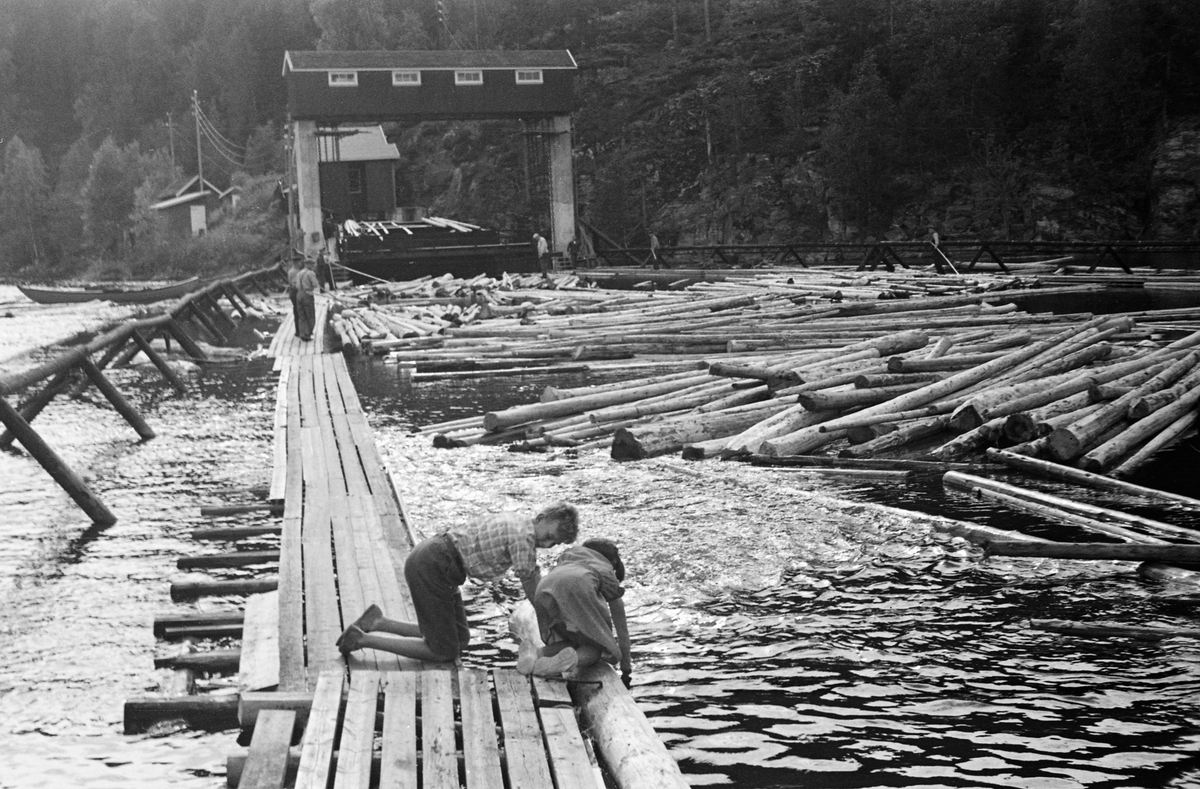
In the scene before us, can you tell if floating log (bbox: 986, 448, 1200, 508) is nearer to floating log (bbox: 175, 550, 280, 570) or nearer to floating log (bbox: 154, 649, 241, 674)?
floating log (bbox: 175, 550, 280, 570)

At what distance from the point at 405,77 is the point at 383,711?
53.2 m

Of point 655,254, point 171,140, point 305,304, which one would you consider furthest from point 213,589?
point 171,140

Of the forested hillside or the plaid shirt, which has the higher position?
the forested hillside

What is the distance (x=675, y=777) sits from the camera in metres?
6.11

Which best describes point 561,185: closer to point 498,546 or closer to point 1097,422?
point 1097,422

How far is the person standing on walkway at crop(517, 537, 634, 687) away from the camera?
7469mm

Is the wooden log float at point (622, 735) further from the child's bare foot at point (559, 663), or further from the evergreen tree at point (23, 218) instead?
the evergreen tree at point (23, 218)

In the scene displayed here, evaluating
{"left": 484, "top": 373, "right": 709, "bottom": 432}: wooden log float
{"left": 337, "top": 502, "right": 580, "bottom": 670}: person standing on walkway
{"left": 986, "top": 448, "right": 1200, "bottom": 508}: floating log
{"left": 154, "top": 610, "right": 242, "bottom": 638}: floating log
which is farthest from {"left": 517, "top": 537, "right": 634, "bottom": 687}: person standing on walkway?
{"left": 484, "top": 373, "right": 709, "bottom": 432}: wooden log float

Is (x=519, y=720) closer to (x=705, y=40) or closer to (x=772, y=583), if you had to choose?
(x=772, y=583)

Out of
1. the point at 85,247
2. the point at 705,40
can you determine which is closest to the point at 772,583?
the point at 705,40

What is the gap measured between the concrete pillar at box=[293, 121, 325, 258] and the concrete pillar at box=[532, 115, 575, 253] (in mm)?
10739

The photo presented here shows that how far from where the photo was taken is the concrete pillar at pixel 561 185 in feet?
187

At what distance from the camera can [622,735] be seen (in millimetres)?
6598

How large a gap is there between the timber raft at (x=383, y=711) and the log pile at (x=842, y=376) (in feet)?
22.1
